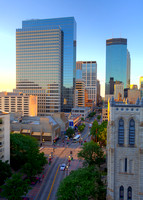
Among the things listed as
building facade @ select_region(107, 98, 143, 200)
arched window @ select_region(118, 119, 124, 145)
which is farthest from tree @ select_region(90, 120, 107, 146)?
arched window @ select_region(118, 119, 124, 145)

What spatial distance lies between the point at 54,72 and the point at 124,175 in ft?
463

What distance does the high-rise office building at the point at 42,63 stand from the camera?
159 metres

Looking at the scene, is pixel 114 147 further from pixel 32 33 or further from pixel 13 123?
pixel 32 33

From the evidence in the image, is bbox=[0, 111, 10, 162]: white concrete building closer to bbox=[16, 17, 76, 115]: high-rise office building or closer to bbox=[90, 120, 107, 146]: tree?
bbox=[90, 120, 107, 146]: tree

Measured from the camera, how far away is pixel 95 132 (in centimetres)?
7375

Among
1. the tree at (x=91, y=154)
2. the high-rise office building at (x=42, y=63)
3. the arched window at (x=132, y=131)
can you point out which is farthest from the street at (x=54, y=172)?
the high-rise office building at (x=42, y=63)

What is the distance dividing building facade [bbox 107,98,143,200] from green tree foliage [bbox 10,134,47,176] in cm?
1947

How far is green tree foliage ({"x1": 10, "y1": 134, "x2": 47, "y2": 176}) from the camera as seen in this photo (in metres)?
39.4

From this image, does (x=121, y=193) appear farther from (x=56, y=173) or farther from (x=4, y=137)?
(x=4, y=137)

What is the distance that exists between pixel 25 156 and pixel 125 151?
31430 mm

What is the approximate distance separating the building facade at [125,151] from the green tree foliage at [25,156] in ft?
63.9

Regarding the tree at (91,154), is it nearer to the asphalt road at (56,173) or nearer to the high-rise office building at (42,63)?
the asphalt road at (56,173)

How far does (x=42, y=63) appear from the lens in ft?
531

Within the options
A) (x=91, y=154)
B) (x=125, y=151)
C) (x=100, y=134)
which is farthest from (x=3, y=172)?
(x=100, y=134)
